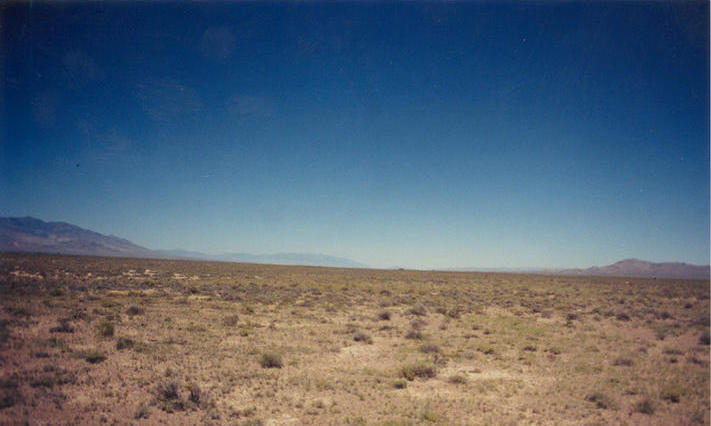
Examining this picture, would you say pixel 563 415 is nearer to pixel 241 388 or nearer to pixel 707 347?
pixel 241 388

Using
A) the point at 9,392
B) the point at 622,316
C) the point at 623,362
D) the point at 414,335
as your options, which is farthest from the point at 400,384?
the point at 622,316

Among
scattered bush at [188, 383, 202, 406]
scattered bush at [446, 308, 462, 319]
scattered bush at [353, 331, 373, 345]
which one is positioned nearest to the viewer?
scattered bush at [188, 383, 202, 406]

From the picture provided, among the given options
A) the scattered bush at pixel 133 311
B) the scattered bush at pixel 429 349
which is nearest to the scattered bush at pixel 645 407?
the scattered bush at pixel 429 349

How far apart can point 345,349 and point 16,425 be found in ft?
29.5

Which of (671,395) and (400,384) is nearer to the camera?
(671,395)

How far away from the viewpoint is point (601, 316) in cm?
2147

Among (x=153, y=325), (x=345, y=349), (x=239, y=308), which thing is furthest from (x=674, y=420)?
(x=239, y=308)

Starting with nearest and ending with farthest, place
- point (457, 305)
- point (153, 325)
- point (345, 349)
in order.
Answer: point (345, 349), point (153, 325), point (457, 305)

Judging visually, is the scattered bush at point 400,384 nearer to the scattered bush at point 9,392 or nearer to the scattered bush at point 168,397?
the scattered bush at point 168,397

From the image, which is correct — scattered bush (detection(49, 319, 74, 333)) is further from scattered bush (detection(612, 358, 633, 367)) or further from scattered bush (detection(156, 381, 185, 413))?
scattered bush (detection(612, 358, 633, 367))

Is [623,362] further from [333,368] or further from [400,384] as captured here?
[333,368]

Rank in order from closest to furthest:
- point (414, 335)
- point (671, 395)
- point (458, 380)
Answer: point (671, 395), point (458, 380), point (414, 335)

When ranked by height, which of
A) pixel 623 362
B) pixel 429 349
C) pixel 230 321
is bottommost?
pixel 230 321

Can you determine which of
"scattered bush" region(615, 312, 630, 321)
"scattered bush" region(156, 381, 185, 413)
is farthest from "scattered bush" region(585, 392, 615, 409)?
"scattered bush" region(615, 312, 630, 321)
